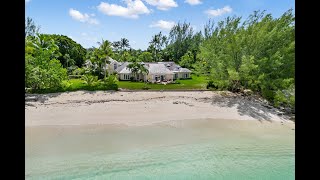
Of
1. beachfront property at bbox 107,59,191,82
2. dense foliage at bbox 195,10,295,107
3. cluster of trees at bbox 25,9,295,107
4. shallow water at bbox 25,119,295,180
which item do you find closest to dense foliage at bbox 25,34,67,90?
cluster of trees at bbox 25,9,295,107

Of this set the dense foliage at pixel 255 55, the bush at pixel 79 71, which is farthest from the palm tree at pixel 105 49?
the dense foliage at pixel 255 55

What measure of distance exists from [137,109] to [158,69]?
11.1 meters

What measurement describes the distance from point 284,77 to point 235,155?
8544 mm

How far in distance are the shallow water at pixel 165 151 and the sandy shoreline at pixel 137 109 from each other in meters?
0.85

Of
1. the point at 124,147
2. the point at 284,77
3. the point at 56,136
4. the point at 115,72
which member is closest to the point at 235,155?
the point at 124,147

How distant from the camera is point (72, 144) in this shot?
10.1 metres

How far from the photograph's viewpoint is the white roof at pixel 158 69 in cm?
2528

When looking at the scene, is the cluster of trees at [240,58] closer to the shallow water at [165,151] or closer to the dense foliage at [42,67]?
the dense foliage at [42,67]

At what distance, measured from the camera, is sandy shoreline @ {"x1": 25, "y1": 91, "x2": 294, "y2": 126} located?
1335cm

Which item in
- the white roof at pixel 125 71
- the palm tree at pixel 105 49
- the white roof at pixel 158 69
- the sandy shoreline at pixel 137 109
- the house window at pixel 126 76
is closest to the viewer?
the sandy shoreline at pixel 137 109

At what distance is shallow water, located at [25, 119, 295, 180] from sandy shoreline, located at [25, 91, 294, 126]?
85 cm

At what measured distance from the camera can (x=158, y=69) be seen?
25.5 metres

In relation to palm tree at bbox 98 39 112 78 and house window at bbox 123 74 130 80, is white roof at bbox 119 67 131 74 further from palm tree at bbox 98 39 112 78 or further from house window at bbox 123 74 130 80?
palm tree at bbox 98 39 112 78
